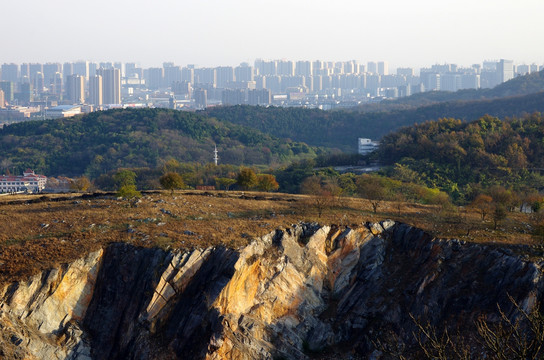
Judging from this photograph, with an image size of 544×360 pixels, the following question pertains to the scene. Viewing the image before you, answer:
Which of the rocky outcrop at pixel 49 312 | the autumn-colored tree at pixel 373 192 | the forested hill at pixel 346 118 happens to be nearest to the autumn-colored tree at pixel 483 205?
the autumn-colored tree at pixel 373 192

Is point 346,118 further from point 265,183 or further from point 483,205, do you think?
point 483,205

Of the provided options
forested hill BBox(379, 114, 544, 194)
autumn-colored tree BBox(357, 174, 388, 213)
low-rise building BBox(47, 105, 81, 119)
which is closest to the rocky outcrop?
autumn-colored tree BBox(357, 174, 388, 213)

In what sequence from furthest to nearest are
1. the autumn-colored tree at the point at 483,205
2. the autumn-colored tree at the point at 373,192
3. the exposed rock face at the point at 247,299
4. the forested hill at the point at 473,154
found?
the forested hill at the point at 473,154 < the autumn-colored tree at the point at 373,192 < the autumn-colored tree at the point at 483,205 < the exposed rock face at the point at 247,299

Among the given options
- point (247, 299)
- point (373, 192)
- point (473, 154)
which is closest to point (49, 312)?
A: point (247, 299)

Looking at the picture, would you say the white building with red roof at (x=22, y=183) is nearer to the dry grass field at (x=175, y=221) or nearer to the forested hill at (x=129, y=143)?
the forested hill at (x=129, y=143)

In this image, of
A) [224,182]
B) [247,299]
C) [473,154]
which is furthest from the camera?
[473,154]

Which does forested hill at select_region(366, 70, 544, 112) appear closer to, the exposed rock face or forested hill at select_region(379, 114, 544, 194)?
forested hill at select_region(379, 114, 544, 194)
